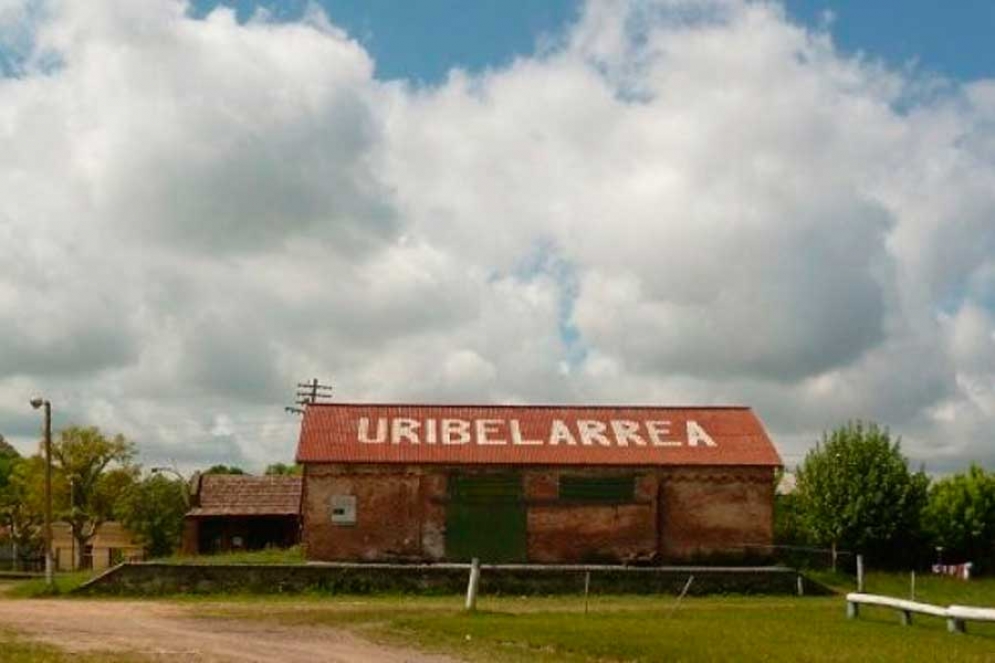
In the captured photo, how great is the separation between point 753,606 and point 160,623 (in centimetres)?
1442

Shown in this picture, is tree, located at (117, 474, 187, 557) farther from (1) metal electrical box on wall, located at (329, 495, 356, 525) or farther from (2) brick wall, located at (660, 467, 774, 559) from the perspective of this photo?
(2) brick wall, located at (660, 467, 774, 559)

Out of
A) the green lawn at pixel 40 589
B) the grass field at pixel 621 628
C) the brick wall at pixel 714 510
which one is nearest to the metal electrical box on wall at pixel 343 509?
the grass field at pixel 621 628

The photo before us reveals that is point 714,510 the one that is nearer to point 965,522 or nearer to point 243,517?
point 965,522

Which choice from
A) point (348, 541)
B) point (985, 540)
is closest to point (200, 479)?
point (348, 541)

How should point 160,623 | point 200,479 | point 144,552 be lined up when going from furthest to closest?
1. point 144,552
2. point 200,479
3. point 160,623

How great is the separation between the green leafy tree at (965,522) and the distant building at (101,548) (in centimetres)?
4601

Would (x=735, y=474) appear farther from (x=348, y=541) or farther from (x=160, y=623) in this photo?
(x=160, y=623)

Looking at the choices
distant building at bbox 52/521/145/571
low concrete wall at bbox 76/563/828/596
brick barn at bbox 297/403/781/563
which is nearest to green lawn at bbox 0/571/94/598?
low concrete wall at bbox 76/563/828/596

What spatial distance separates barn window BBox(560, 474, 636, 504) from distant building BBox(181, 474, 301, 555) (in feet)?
64.3

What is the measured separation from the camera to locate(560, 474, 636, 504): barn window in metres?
41.7

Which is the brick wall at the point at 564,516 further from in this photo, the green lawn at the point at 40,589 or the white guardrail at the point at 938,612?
the white guardrail at the point at 938,612

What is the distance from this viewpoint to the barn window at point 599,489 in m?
41.7

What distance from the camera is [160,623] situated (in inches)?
929

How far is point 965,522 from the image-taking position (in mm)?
47562
